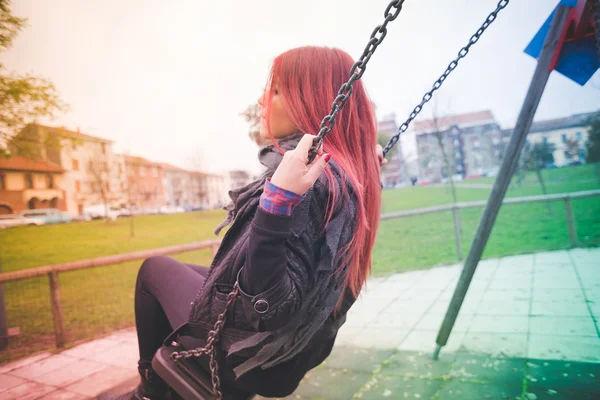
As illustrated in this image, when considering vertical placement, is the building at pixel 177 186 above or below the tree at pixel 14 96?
below

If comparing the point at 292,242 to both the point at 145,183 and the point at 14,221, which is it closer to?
the point at 14,221

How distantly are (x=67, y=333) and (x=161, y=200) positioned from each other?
2376mm

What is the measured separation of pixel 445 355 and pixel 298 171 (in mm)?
2384

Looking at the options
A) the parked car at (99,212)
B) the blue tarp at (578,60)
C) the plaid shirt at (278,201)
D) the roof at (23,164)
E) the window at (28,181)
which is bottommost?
the plaid shirt at (278,201)

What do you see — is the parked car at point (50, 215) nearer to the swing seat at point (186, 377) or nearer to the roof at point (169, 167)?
the roof at point (169, 167)

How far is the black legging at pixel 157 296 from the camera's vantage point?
1.40 m

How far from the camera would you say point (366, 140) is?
1269mm

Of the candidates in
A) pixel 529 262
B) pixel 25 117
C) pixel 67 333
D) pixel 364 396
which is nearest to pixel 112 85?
pixel 25 117

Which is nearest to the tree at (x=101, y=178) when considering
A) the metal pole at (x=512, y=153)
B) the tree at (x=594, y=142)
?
the metal pole at (x=512, y=153)

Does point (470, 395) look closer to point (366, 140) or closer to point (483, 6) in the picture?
point (366, 140)

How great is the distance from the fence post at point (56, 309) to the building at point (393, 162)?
8553mm

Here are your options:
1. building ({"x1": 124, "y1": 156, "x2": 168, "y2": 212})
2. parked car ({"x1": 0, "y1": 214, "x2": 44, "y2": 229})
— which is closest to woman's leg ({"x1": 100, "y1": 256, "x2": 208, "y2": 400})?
parked car ({"x1": 0, "y1": 214, "x2": 44, "y2": 229})

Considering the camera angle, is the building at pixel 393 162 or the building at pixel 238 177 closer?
the building at pixel 238 177

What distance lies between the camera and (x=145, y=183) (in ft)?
16.5
